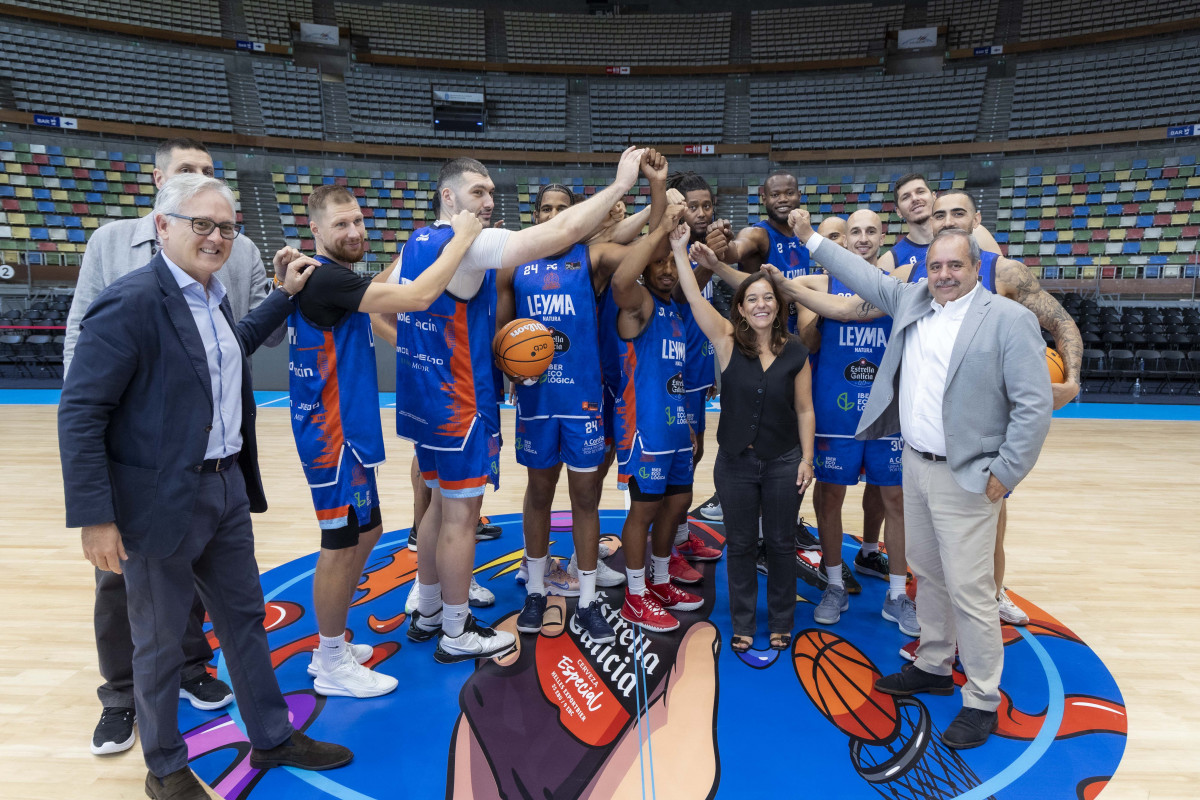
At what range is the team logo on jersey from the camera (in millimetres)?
3348

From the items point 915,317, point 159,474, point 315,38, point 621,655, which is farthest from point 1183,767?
point 315,38

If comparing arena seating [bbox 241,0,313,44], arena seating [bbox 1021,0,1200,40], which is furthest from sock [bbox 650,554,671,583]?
arena seating [bbox 1021,0,1200,40]

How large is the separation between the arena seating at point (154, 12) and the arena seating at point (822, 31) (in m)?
15.6

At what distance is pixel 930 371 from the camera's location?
251 centimetres

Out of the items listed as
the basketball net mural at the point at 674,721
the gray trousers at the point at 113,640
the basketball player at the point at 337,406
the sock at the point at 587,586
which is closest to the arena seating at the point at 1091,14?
the basketball net mural at the point at 674,721

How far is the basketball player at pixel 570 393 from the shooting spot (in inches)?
120

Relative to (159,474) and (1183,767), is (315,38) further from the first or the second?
(1183,767)

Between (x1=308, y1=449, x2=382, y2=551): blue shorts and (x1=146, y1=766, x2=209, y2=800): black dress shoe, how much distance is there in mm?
808

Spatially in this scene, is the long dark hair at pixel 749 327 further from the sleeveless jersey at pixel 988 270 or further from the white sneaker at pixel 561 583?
the white sneaker at pixel 561 583

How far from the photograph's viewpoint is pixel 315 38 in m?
19.2

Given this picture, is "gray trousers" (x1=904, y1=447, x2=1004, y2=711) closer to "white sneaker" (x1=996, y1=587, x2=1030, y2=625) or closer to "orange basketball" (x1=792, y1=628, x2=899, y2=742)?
"orange basketball" (x1=792, y1=628, x2=899, y2=742)

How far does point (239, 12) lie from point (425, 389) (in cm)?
2194

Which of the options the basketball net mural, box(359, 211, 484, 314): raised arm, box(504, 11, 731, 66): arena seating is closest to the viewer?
the basketball net mural

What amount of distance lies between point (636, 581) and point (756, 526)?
0.68 metres
